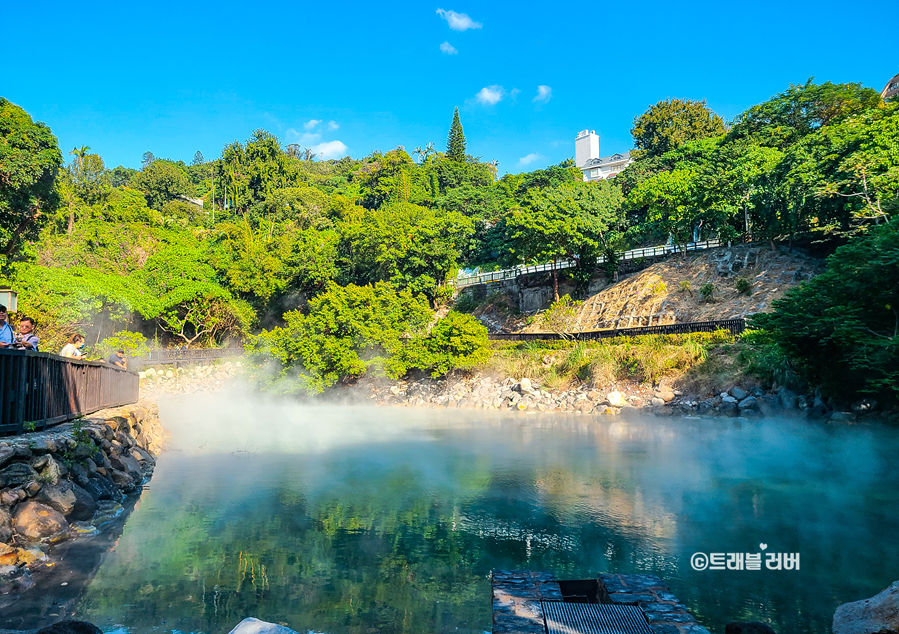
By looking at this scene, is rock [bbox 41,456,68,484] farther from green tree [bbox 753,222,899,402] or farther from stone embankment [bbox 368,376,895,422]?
stone embankment [bbox 368,376,895,422]

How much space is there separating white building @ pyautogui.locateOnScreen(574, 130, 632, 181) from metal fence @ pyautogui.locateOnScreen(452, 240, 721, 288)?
4042 centimetres

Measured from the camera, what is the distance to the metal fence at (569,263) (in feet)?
101

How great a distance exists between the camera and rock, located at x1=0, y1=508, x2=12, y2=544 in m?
5.24

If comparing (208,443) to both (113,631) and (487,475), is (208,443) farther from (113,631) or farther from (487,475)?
(113,631)

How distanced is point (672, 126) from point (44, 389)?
159ft

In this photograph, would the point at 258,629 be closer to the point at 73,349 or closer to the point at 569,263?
the point at 73,349

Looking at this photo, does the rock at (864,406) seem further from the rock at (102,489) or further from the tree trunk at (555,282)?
the tree trunk at (555,282)

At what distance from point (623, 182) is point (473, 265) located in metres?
13.5

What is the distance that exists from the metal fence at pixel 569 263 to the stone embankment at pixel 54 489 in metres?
29.0

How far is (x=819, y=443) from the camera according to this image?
40.2 feet

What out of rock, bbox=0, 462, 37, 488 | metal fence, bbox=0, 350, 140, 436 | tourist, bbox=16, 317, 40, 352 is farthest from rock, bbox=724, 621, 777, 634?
tourist, bbox=16, 317, 40, 352

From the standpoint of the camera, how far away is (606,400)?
20438mm

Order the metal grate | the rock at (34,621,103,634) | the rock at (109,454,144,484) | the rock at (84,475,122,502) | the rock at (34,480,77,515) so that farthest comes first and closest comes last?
the rock at (109,454,144,484) < the rock at (84,475,122,502) < the rock at (34,480,77,515) < the metal grate < the rock at (34,621,103,634)

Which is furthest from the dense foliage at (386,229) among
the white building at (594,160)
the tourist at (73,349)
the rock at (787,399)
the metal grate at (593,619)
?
the white building at (594,160)
